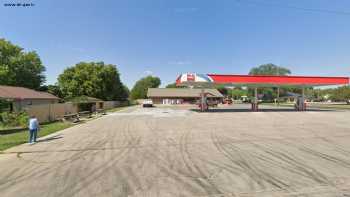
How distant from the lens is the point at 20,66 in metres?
45.0

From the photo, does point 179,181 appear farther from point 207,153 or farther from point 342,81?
point 342,81

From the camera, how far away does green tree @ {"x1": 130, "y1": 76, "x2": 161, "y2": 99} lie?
11360 cm

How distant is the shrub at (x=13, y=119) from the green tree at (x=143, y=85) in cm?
9528

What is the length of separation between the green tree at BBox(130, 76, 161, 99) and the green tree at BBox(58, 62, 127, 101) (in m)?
55.4

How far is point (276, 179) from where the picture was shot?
514 centimetres

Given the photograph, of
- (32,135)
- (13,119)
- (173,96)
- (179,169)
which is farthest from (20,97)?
(173,96)

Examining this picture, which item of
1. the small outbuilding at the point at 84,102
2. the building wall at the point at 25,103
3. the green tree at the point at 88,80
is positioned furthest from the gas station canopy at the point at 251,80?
the green tree at the point at 88,80

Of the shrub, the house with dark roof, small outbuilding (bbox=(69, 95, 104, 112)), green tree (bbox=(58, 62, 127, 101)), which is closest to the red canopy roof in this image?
small outbuilding (bbox=(69, 95, 104, 112))

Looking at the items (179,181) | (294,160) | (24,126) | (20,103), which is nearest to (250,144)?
(294,160)

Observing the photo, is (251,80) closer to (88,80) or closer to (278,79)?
(278,79)

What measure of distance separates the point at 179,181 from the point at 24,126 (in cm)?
1611

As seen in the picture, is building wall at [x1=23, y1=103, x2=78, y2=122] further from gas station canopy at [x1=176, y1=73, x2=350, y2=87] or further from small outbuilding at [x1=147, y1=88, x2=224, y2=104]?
small outbuilding at [x1=147, y1=88, x2=224, y2=104]

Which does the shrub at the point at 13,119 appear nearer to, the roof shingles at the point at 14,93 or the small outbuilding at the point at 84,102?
the roof shingles at the point at 14,93

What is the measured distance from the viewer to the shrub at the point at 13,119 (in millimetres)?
15732
